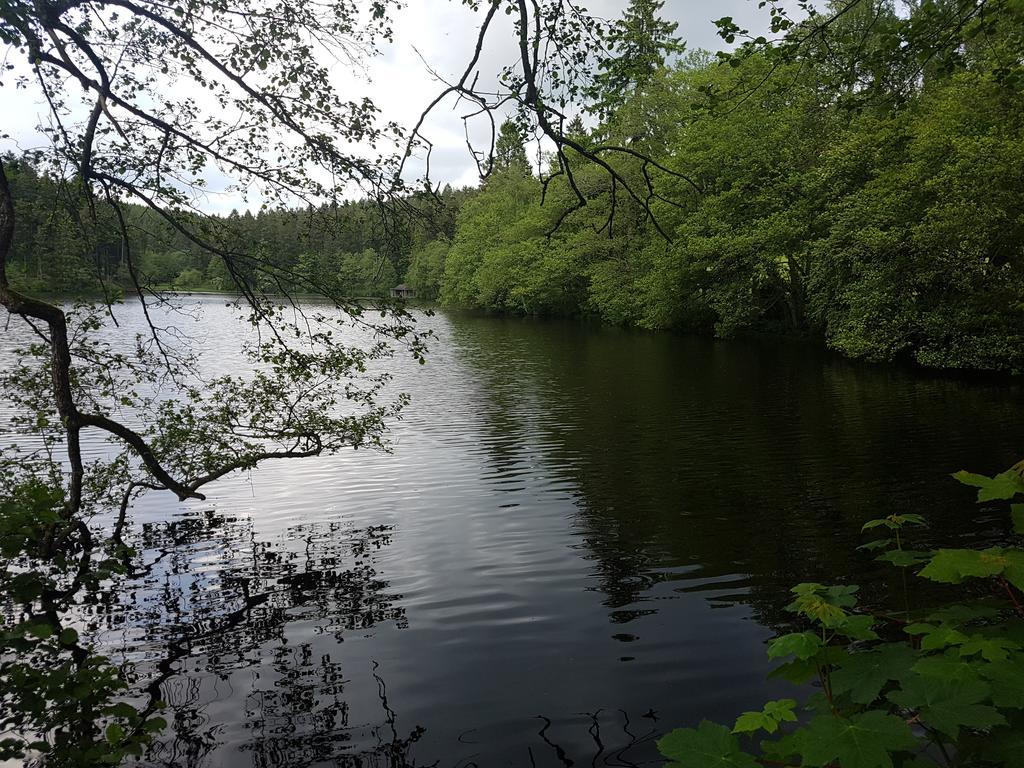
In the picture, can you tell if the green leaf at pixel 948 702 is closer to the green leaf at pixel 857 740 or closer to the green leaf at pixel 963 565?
the green leaf at pixel 857 740

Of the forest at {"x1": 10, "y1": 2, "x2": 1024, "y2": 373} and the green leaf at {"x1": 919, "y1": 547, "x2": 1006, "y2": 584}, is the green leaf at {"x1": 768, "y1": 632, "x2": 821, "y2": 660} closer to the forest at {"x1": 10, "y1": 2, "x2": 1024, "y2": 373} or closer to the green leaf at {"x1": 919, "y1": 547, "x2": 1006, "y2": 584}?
the green leaf at {"x1": 919, "y1": 547, "x2": 1006, "y2": 584}

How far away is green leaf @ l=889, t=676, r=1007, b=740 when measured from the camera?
231 cm

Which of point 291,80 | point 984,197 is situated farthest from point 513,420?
point 984,197

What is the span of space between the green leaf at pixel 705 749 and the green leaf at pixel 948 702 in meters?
0.63

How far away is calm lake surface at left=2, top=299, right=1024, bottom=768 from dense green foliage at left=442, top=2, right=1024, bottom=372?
4.34 m

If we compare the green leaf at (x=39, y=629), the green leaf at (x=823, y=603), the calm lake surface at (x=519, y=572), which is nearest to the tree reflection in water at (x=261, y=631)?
the calm lake surface at (x=519, y=572)

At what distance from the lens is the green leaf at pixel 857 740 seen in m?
2.17

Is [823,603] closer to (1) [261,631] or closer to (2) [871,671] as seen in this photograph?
(2) [871,671]

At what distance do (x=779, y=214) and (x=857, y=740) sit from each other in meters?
32.9

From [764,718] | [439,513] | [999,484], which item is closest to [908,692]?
[764,718]

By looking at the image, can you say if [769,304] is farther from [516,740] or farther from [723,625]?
[516,740]

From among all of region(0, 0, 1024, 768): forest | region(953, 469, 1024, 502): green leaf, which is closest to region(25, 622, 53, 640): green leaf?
region(0, 0, 1024, 768): forest

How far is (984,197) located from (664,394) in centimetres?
1113

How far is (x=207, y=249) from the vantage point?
242 inches
